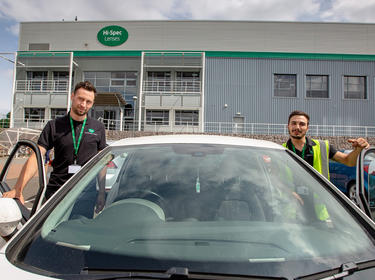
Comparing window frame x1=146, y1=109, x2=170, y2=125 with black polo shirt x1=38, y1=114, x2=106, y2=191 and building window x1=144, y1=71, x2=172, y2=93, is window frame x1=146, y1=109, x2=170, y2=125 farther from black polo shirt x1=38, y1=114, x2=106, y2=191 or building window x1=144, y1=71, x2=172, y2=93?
black polo shirt x1=38, y1=114, x2=106, y2=191

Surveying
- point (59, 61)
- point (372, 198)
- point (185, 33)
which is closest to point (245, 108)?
point (185, 33)

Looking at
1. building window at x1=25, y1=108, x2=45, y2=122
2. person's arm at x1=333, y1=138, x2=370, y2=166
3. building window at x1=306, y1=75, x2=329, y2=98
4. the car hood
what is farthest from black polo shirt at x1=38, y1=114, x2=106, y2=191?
building window at x1=25, y1=108, x2=45, y2=122

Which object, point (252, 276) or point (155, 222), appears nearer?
point (252, 276)

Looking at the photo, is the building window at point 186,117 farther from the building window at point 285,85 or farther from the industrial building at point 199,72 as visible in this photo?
the building window at point 285,85

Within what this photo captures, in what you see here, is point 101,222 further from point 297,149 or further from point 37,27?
point 37,27

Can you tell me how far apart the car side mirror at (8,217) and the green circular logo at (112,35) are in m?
24.8

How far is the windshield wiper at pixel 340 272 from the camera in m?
0.99

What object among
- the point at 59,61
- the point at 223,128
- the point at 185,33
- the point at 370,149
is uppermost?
the point at 185,33

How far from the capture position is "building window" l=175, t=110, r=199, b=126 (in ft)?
73.4

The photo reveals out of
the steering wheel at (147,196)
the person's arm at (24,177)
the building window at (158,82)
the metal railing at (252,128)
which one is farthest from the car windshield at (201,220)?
the building window at (158,82)

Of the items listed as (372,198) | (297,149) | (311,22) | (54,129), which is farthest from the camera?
(311,22)

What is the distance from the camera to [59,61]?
24.0m

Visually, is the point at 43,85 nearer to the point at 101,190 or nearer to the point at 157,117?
the point at 157,117

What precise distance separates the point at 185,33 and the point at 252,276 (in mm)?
25029
